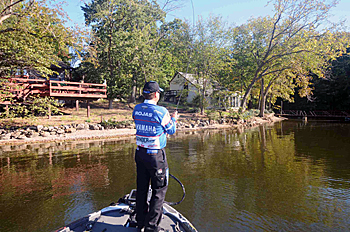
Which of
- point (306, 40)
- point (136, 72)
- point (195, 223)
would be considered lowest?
point (195, 223)

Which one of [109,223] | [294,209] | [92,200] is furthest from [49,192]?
[294,209]

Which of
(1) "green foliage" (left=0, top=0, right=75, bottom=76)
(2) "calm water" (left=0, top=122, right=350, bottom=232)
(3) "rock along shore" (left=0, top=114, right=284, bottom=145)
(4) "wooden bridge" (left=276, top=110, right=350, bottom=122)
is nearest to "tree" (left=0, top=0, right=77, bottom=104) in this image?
(1) "green foliage" (left=0, top=0, right=75, bottom=76)

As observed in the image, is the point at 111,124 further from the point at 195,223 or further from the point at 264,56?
the point at 264,56

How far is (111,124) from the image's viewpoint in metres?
19.4

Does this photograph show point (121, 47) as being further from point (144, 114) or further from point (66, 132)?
point (144, 114)

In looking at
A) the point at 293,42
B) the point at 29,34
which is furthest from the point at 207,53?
the point at 29,34

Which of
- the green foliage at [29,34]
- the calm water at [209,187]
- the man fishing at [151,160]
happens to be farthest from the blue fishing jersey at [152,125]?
the green foliage at [29,34]

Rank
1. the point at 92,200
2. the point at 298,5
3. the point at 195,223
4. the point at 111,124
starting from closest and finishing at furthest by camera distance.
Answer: the point at 195,223 → the point at 92,200 → the point at 111,124 → the point at 298,5

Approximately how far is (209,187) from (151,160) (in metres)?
3.88

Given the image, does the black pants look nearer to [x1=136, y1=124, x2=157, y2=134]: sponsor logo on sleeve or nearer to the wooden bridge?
[x1=136, y1=124, x2=157, y2=134]: sponsor logo on sleeve

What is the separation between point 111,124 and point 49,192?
13.0 m

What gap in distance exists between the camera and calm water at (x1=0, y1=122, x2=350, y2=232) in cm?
494

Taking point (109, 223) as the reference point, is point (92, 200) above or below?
below

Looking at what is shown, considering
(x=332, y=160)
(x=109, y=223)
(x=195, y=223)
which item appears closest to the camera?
(x=109, y=223)
